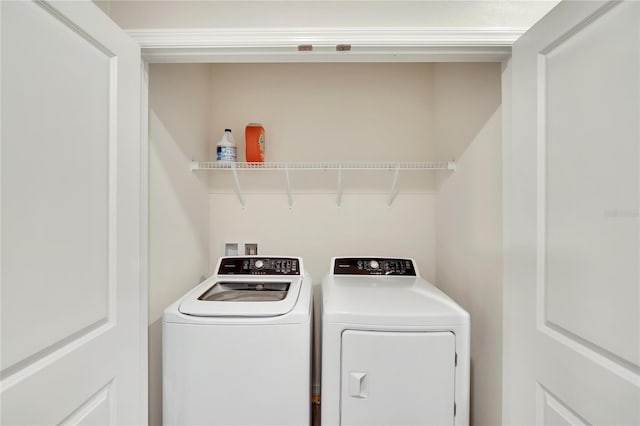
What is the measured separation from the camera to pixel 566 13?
0.92 meters

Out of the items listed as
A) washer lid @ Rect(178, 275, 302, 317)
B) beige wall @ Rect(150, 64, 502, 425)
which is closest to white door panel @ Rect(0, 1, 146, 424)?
washer lid @ Rect(178, 275, 302, 317)

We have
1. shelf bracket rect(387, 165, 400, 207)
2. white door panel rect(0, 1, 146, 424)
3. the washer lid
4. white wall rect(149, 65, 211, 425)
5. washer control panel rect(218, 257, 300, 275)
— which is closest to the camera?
white door panel rect(0, 1, 146, 424)

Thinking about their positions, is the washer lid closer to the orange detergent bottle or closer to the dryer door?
the dryer door

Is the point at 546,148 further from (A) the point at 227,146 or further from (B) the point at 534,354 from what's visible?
(A) the point at 227,146

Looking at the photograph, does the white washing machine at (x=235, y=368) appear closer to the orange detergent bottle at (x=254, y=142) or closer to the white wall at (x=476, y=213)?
the white wall at (x=476, y=213)

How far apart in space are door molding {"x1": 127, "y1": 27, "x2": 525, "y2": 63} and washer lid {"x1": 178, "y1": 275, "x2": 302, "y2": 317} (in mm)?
1107

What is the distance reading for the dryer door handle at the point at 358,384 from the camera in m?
1.34

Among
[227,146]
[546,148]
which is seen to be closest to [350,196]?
[227,146]

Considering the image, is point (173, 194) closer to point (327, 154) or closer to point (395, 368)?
point (327, 154)

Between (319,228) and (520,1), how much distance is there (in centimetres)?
165

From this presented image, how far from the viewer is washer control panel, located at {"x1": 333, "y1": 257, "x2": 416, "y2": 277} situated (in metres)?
2.05

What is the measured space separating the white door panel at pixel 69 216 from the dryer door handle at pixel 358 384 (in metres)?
0.88

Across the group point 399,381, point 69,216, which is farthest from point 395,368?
point 69,216

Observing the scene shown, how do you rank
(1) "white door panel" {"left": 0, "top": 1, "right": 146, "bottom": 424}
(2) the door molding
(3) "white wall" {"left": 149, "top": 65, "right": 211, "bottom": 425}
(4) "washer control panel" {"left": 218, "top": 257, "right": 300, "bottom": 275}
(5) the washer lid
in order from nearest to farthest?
(1) "white door panel" {"left": 0, "top": 1, "right": 146, "bottom": 424} < (2) the door molding < (5) the washer lid < (3) "white wall" {"left": 149, "top": 65, "right": 211, "bottom": 425} < (4) "washer control panel" {"left": 218, "top": 257, "right": 300, "bottom": 275}
